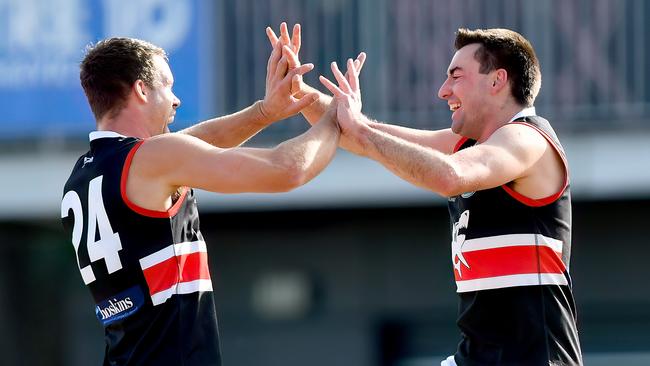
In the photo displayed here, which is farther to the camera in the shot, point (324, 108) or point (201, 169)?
point (324, 108)

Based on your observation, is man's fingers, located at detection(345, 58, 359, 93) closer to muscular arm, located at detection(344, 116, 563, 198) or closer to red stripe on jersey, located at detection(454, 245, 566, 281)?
muscular arm, located at detection(344, 116, 563, 198)

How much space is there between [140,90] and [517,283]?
1.57m

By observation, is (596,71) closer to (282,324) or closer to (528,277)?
(282,324)

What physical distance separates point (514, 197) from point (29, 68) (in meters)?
6.95

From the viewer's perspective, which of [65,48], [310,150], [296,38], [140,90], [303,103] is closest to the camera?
[310,150]

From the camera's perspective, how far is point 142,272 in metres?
4.77

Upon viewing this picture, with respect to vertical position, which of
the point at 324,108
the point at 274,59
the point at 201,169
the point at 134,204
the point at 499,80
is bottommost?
the point at 134,204

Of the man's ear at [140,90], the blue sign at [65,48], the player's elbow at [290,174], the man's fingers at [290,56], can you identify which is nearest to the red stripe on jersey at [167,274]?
the player's elbow at [290,174]

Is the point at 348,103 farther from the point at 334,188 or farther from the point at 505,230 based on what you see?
the point at 334,188

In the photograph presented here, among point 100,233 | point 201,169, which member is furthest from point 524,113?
point 100,233

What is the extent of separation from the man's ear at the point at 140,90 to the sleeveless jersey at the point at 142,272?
18 cm

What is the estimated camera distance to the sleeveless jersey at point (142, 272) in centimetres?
475

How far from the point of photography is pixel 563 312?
16.1ft

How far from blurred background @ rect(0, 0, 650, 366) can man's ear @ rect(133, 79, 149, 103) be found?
17.9 ft
